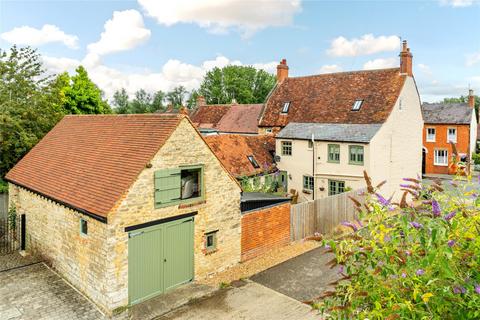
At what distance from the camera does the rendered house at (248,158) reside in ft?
85.8

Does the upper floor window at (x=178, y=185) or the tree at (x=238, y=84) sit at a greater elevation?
the tree at (x=238, y=84)

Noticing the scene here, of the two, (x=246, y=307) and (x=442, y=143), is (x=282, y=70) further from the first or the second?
(x=246, y=307)

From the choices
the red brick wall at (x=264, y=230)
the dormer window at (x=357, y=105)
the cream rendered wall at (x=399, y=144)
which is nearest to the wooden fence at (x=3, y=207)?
the red brick wall at (x=264, y=230)

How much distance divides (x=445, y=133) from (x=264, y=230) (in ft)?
116

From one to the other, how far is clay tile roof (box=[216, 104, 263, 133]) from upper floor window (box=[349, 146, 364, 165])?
1734 centimetres

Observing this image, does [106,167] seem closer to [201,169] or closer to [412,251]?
[201,169]

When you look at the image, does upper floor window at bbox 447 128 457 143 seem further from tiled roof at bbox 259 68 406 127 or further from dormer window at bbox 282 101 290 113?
dormer window at bbox 282 101 290 113

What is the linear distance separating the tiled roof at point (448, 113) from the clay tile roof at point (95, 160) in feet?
128

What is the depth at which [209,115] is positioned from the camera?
49.8 m

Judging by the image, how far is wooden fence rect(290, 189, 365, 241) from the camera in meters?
18.8

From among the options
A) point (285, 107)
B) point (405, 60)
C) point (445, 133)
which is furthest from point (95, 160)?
point (445, 133)

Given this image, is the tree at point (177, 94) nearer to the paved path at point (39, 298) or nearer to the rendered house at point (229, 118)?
the rendered house at point (229, 118)

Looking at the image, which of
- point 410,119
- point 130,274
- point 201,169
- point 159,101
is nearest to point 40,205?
point 130,274

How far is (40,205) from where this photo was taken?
15.4m
